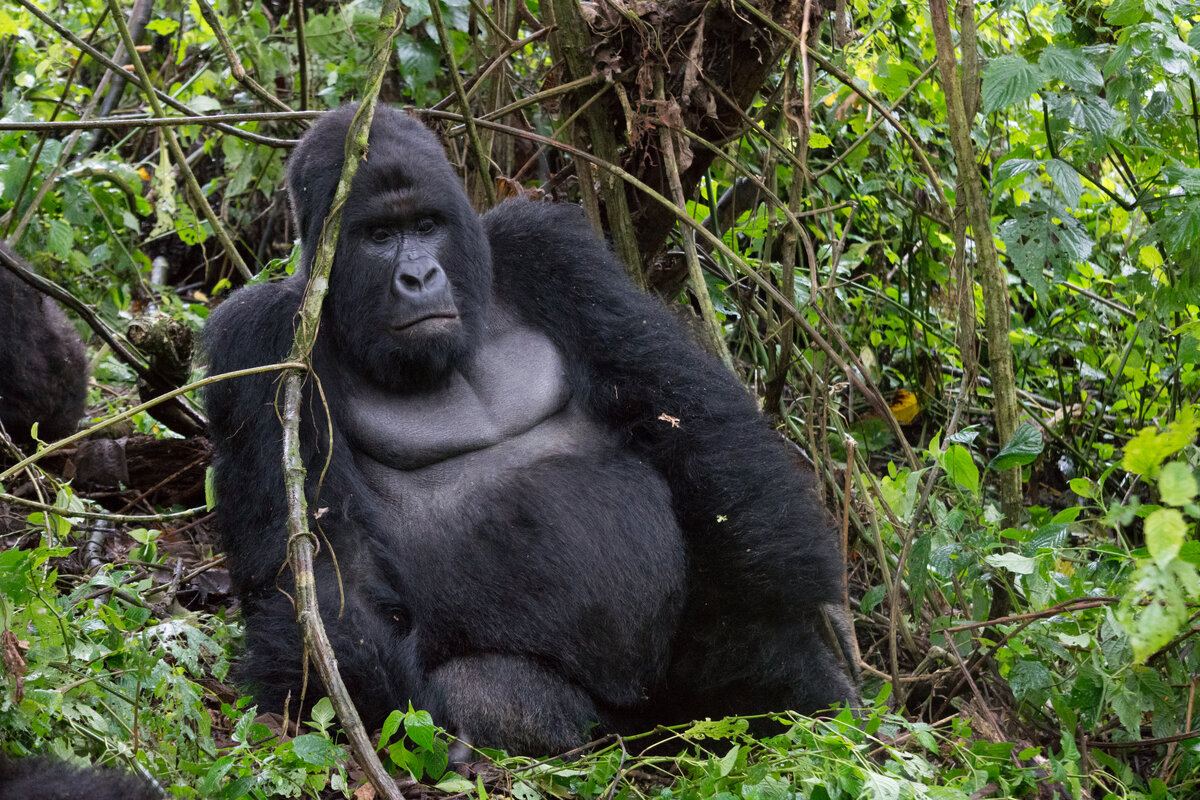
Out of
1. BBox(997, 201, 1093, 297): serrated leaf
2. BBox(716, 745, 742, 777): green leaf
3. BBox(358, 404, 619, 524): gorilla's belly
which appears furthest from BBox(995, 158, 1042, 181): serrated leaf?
BBox(716, 745, 742, 777): green leaf

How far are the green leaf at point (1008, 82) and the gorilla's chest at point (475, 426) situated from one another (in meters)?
1.30

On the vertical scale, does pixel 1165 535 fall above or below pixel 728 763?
above

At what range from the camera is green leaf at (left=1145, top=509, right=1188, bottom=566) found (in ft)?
4.40

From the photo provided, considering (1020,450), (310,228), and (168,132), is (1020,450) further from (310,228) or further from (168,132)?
(168,132)

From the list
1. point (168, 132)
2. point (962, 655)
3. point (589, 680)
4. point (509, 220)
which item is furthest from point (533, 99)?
point (962, 655)

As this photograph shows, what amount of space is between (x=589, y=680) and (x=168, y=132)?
2264 mm

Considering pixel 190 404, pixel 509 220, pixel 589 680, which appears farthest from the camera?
pixel 190 404

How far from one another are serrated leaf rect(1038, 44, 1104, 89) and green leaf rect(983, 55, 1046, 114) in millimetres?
63

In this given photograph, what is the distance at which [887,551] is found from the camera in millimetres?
3582

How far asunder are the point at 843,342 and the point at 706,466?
0.48 meters

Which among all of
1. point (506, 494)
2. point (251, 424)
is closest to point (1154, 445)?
point (506, 494)

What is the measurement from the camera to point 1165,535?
1.35 m

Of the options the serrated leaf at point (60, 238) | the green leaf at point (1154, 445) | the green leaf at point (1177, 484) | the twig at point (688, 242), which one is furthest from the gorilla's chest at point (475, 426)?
the serrated leaf at point (60, 238)

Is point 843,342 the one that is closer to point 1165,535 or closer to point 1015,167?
point 1015,167
